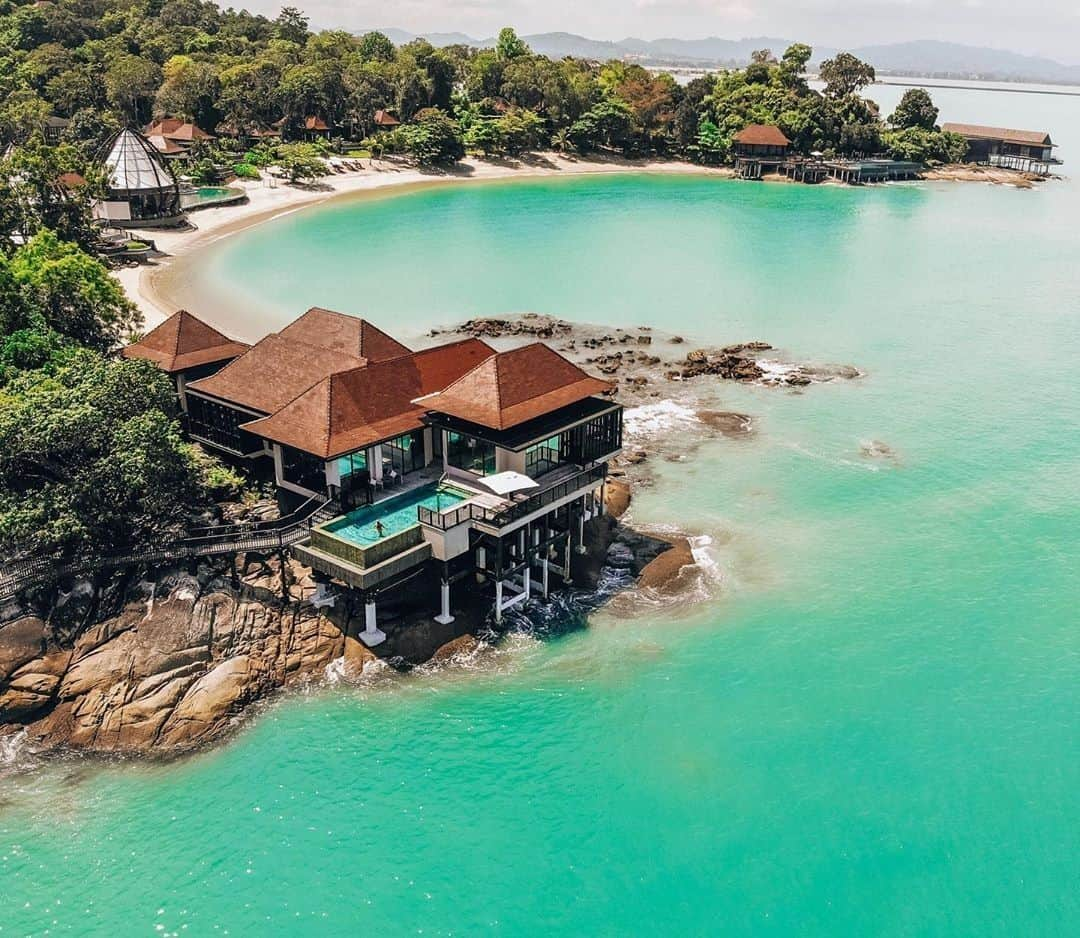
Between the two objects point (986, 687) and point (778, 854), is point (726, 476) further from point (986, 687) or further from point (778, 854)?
point (778, 854)

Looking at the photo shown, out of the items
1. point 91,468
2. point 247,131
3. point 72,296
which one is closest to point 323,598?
point 91,468

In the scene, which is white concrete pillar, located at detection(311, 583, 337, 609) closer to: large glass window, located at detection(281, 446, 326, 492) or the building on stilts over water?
the building on stilts over water

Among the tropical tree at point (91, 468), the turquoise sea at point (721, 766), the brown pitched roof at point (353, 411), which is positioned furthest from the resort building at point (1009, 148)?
the tropical tree at point (91, 468)

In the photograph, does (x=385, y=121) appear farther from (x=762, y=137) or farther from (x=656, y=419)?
(x=656, y=419)

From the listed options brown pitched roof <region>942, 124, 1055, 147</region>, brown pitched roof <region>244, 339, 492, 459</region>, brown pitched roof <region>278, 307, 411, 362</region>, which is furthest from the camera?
brown pitched roof <region>942, 124, 1055, 147</region>

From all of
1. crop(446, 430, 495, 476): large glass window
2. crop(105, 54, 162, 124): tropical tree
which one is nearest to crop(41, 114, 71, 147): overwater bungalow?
crop(105, 54, 162, 124): tropical tree

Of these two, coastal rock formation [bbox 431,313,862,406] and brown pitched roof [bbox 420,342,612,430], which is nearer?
brown pitched roof [bbox 420,342,612,430]

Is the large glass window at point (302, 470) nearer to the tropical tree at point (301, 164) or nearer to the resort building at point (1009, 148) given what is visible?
the tropical tree at point (301, 164)
